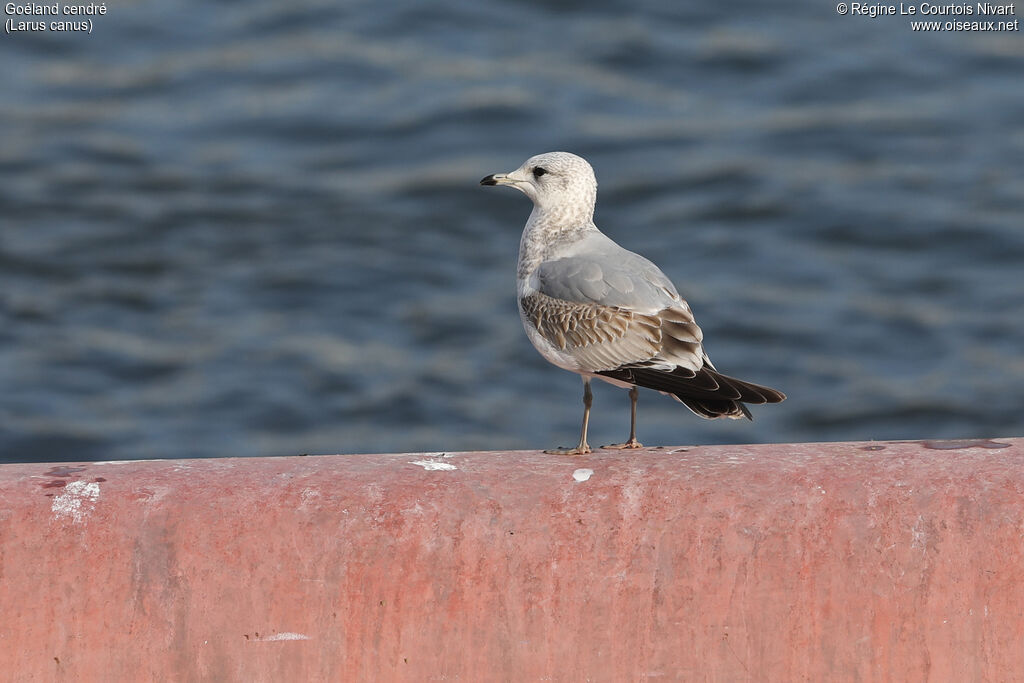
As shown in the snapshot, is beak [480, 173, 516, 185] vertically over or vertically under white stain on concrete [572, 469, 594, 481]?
over

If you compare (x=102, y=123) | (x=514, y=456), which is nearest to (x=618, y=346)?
(x=514, y=456)

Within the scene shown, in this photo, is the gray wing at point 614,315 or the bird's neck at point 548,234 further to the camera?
the bird's neck at point 548,234

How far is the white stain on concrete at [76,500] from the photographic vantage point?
357cm

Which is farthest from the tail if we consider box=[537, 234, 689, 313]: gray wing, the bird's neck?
the bird's neck

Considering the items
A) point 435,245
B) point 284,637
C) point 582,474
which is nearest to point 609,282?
point 582,474

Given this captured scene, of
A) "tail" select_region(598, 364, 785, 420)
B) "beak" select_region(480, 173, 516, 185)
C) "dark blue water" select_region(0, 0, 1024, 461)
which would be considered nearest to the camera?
"tail" select_region(598, 364, 785, 420)

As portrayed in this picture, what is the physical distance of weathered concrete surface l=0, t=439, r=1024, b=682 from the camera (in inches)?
138

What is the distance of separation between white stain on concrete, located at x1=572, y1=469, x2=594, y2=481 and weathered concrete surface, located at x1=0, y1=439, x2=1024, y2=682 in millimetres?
105

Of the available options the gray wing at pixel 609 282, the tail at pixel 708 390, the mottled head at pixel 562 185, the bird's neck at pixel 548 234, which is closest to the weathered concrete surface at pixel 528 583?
the tail at pixel 708 390

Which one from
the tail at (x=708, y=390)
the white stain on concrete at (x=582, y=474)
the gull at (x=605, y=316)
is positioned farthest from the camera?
the gull at (x=605, y=316)

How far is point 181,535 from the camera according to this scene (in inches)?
Result: 140

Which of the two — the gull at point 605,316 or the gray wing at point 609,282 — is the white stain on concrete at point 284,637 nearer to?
the gull at point 605,316

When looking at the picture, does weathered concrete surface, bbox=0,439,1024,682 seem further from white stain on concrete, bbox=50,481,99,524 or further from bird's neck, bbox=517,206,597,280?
bird's neck, bbox=517,206,597,280

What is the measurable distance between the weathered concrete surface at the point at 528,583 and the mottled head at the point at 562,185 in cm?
182
